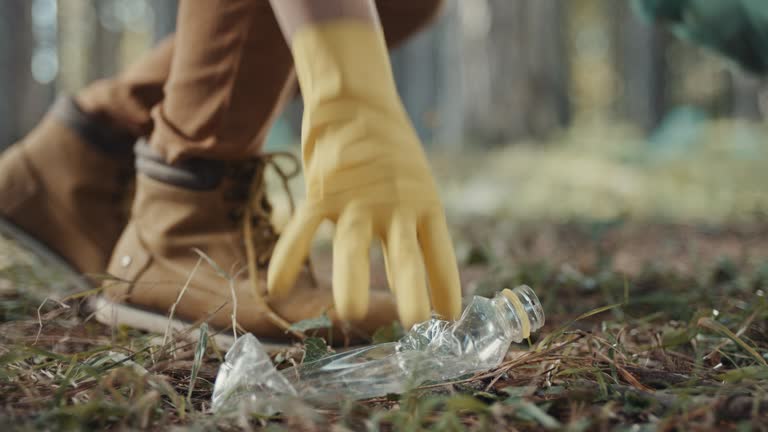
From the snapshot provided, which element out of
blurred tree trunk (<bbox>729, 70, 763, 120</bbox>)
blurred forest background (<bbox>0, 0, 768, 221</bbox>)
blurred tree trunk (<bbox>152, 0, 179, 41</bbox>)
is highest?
blurred tree trunk (<bbox>152, 0, 179, 41</bbox>)

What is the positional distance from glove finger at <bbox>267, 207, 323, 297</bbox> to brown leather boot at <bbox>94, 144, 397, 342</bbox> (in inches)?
12.3

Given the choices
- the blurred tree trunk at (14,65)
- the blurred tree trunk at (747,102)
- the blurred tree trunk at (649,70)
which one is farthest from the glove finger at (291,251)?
the blurred tree trunk at (747,102)

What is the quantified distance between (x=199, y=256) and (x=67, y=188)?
17.7 inches

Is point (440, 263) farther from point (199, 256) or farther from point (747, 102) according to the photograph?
point (747, 102)

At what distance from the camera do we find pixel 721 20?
2.01 meters

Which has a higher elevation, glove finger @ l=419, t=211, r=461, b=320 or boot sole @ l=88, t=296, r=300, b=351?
glove finger @ l=419, t=211, r=461, b=320

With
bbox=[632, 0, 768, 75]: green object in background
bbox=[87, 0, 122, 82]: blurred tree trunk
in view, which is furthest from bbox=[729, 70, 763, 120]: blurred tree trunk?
bbox=[87, 0, 122, 82]: blurred tree trunk

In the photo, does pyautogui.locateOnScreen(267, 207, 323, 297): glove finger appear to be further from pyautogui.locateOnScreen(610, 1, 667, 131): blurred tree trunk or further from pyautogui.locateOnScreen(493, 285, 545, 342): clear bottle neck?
pyautogui.locateOnScreen(610, 1, 667, 131): blurred tree trunk

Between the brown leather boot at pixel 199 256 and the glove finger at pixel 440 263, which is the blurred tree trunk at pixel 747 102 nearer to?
the brown leather boot at pixel 199 256

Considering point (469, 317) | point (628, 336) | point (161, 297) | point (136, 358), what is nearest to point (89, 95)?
point (161, 297)

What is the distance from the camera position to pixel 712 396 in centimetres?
87

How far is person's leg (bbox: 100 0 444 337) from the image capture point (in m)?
1.32

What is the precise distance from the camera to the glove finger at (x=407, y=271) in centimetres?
96

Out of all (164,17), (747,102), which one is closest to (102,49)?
(164,17)
